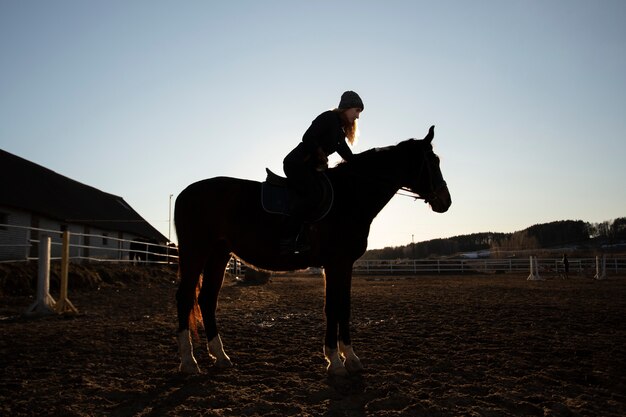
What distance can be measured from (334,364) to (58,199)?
3055 centimetres

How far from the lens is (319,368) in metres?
4.72

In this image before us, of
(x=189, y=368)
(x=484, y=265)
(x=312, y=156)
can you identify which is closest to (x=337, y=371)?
(x=189, y=368)

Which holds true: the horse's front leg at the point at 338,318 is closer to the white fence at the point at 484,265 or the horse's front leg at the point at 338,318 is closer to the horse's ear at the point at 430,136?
the horse's ear at the point at 430,136

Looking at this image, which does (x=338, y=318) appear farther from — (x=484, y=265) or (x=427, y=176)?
(x=484, y=265)

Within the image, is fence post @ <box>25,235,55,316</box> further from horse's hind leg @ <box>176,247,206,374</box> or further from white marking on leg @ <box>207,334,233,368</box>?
white marking on leg @ <box>207,334,233,368</box>

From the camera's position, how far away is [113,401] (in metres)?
3.63

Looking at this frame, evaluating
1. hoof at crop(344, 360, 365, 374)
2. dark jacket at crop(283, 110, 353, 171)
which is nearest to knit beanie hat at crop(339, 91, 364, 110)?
dark jacket at crop(283, 110, 353, 171)

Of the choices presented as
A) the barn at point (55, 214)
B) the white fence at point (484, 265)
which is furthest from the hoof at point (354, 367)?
the white fence at point (484, 265)

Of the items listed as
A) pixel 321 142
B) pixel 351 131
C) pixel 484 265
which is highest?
pixel 351 131

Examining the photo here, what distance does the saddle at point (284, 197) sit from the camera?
4887 mm

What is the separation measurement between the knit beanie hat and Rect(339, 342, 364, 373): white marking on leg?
275cm

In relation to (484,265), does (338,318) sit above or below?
above

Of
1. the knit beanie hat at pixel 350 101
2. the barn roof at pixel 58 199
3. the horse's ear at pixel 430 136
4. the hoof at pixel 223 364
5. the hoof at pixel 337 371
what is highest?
the barn roof at pixel 58 199

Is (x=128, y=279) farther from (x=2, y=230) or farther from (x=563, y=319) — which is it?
(x=563, y=319)
